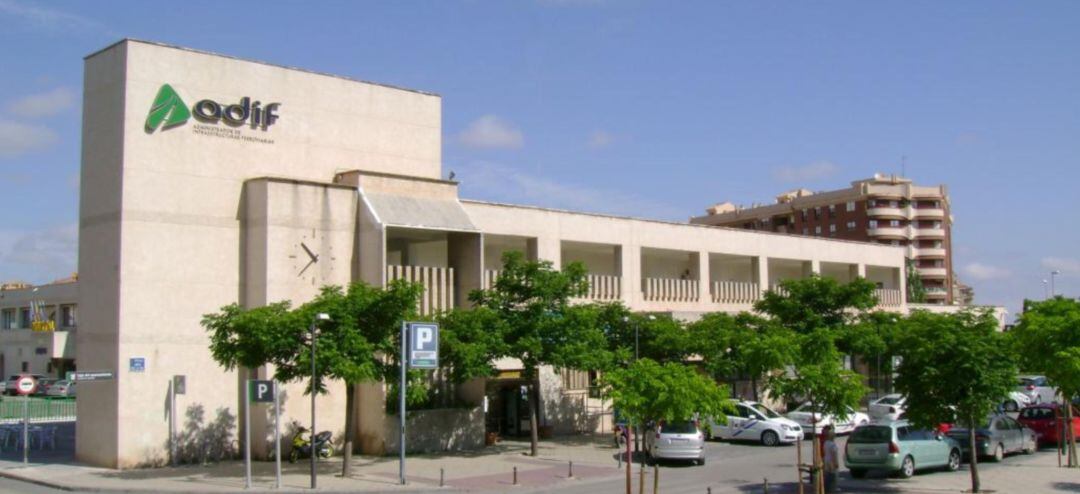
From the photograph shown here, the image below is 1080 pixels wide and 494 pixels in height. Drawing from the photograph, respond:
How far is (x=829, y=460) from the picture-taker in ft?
87.8

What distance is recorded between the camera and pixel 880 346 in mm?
47031

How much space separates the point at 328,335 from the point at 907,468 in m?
16.9

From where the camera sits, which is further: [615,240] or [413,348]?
[615,240]

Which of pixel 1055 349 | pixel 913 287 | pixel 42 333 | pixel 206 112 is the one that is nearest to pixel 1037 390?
pixel 1055 349

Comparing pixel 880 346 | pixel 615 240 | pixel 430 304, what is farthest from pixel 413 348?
pixel 880 346

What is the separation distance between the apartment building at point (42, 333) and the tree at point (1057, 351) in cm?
6099

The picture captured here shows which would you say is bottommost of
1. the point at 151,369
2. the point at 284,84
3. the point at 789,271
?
the point at 151,369

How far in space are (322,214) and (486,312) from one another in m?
6.54

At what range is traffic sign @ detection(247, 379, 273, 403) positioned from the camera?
91.2ft

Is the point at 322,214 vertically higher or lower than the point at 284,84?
lower

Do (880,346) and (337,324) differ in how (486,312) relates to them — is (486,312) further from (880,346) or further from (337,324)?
(880,346)

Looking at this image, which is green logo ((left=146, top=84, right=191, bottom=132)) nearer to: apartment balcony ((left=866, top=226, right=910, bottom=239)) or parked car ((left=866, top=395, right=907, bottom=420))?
parked car ((left=866, top=395, right=907, bottom=420))

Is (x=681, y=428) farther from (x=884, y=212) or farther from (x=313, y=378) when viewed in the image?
(x=884, y=212)

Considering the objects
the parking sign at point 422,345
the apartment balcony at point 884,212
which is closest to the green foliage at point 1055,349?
the parking sign at point 422,345
